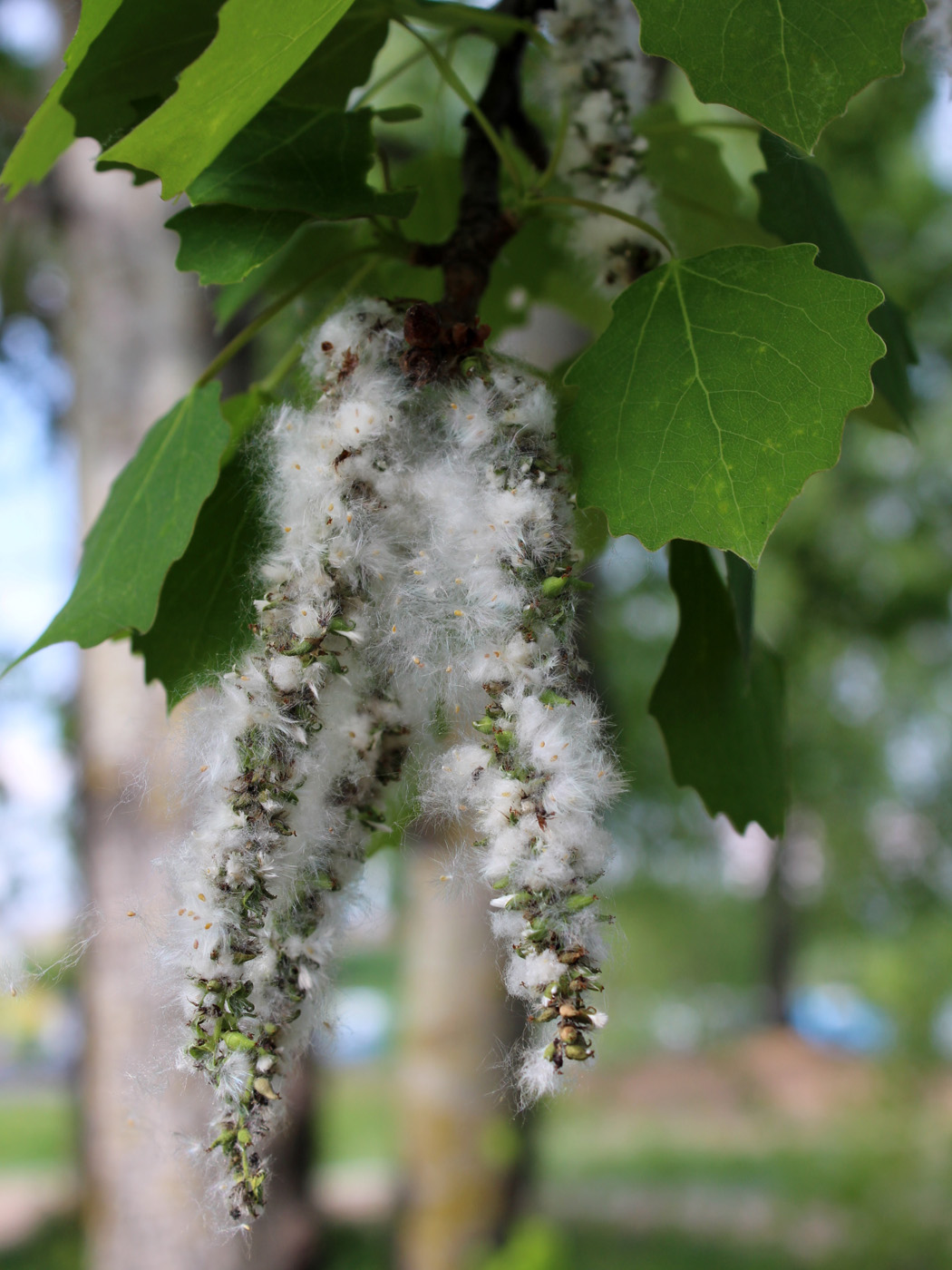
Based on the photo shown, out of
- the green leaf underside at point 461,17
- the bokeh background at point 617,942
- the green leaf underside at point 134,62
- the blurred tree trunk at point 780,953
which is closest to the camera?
the green leaf underside at point 134,62

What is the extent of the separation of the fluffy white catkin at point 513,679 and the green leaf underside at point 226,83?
0.79 ft

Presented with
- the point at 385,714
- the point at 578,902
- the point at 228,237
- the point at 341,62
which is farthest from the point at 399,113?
the point at 578,902

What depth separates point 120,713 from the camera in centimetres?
315

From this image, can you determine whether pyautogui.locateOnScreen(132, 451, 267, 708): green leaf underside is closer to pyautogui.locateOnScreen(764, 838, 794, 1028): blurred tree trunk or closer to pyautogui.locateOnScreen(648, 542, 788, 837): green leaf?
pyautogui.locateOnScreen(648, 542, 788, 837): green leaf

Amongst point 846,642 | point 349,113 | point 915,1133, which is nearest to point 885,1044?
point 915,1133

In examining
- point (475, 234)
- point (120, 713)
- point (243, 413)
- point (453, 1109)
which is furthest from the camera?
point (453, 1109)

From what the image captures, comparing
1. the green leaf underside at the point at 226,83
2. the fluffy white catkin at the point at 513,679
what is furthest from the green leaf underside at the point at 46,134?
the fluffy white catkin at the point at 513,679

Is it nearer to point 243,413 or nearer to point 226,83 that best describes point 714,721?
point 243,413

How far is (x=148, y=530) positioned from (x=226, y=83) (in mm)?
365

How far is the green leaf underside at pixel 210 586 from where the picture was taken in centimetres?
93

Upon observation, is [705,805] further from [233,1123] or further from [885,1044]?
[885,1044]

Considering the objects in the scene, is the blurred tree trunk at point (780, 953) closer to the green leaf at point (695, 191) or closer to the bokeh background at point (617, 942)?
the bokeh background at point (617, 942)

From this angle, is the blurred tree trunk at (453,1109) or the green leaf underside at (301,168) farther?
the blurred tree trunk at (453,1109)

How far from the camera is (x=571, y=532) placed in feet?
2.48
